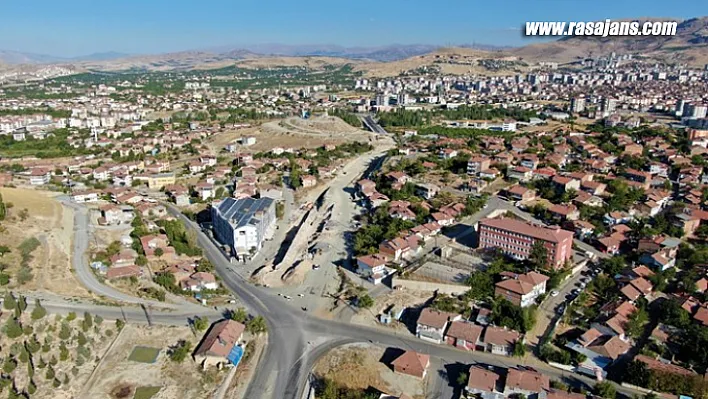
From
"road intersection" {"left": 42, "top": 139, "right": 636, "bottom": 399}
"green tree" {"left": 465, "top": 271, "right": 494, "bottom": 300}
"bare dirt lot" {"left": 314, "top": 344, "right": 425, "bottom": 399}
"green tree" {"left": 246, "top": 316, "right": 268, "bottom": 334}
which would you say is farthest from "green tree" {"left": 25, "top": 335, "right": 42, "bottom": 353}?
"green tree" {"left": 465, "top": 271, "right": 494, "bottom": 300}

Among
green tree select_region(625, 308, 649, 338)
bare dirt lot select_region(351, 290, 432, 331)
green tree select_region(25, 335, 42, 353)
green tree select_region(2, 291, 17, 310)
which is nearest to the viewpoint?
green tree select_region(25, 335, 42, 353)

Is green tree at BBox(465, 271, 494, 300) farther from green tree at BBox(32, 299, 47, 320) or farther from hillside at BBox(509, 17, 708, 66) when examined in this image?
hillside at BBox(509, 17, 708, 66)

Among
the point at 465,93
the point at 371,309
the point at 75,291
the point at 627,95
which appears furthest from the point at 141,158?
the point at 627,95

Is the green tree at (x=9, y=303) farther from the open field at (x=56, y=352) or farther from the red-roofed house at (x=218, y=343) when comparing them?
the red-roofed house at (x=218, y=343)

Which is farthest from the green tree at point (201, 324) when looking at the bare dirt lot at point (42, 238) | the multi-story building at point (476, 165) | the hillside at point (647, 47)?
the hillside at point (647, 47)

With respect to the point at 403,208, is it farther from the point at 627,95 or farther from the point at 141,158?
the point at 627,95

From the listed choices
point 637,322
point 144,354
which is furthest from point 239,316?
point 637,322

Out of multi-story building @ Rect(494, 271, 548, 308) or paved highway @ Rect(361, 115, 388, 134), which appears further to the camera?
paved highway @ Rect(361, 115, 388, 134)
